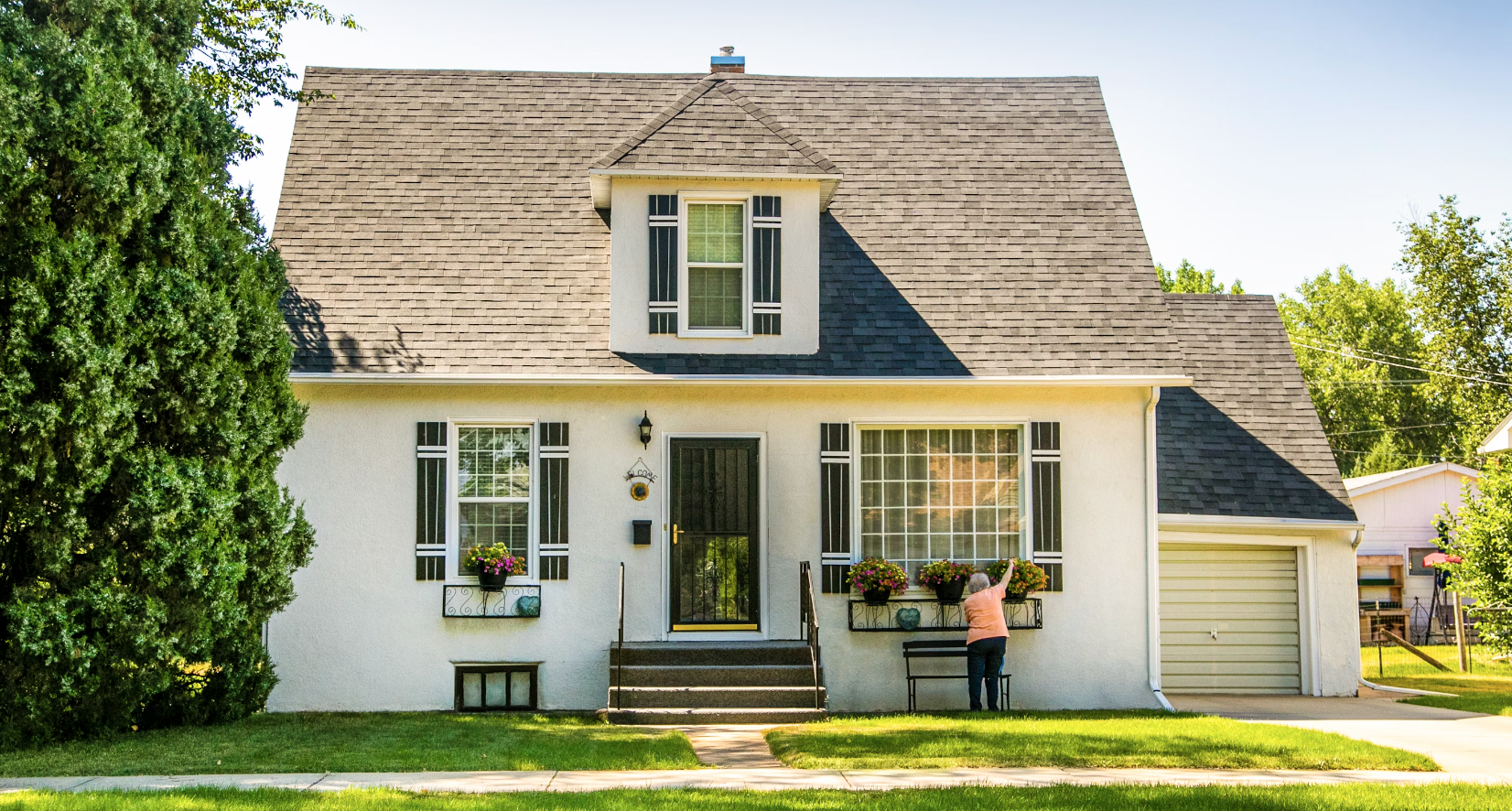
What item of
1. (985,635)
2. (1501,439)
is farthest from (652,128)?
(1501,439)

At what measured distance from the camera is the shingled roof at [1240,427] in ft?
47.0

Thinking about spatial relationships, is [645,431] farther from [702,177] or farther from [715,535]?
[702,177]

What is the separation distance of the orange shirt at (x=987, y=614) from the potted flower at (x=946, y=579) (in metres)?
0.61

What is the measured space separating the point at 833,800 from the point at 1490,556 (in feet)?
39.0

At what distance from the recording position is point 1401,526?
28516 mm

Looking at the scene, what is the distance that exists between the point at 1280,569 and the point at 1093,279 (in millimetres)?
4315

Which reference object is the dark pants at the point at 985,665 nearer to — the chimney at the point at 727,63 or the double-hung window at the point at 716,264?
the double-hung window at the point at 716,264

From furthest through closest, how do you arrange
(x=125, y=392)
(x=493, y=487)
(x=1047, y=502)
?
(x=1047, y=502) < (x=493, y=487) < (x=125, y=392)

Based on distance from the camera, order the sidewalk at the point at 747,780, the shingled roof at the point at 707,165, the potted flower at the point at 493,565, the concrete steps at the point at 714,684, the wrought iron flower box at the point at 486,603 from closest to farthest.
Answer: the sidewalk at the point at 747,780, the concrete steps at the point at 714,684, the potted flower at the point at 493,565, the wrought iron flower box at the point at 486,603, the shingled roof at the point at 707,165

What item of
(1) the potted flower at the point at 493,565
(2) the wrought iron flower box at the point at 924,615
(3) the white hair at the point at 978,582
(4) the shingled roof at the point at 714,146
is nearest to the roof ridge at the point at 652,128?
(4) the shingled roof at the point at 714,146

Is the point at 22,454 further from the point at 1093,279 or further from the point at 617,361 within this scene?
the point at 1093,279

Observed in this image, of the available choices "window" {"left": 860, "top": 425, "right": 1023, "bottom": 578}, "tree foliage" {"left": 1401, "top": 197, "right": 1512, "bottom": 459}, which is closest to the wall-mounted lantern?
"window" {"left": 860, "top": 425, "right": 1023, "bottom": 578}

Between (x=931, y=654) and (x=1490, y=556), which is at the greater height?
(x=1490, y=556)

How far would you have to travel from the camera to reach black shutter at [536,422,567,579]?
40.2ft
